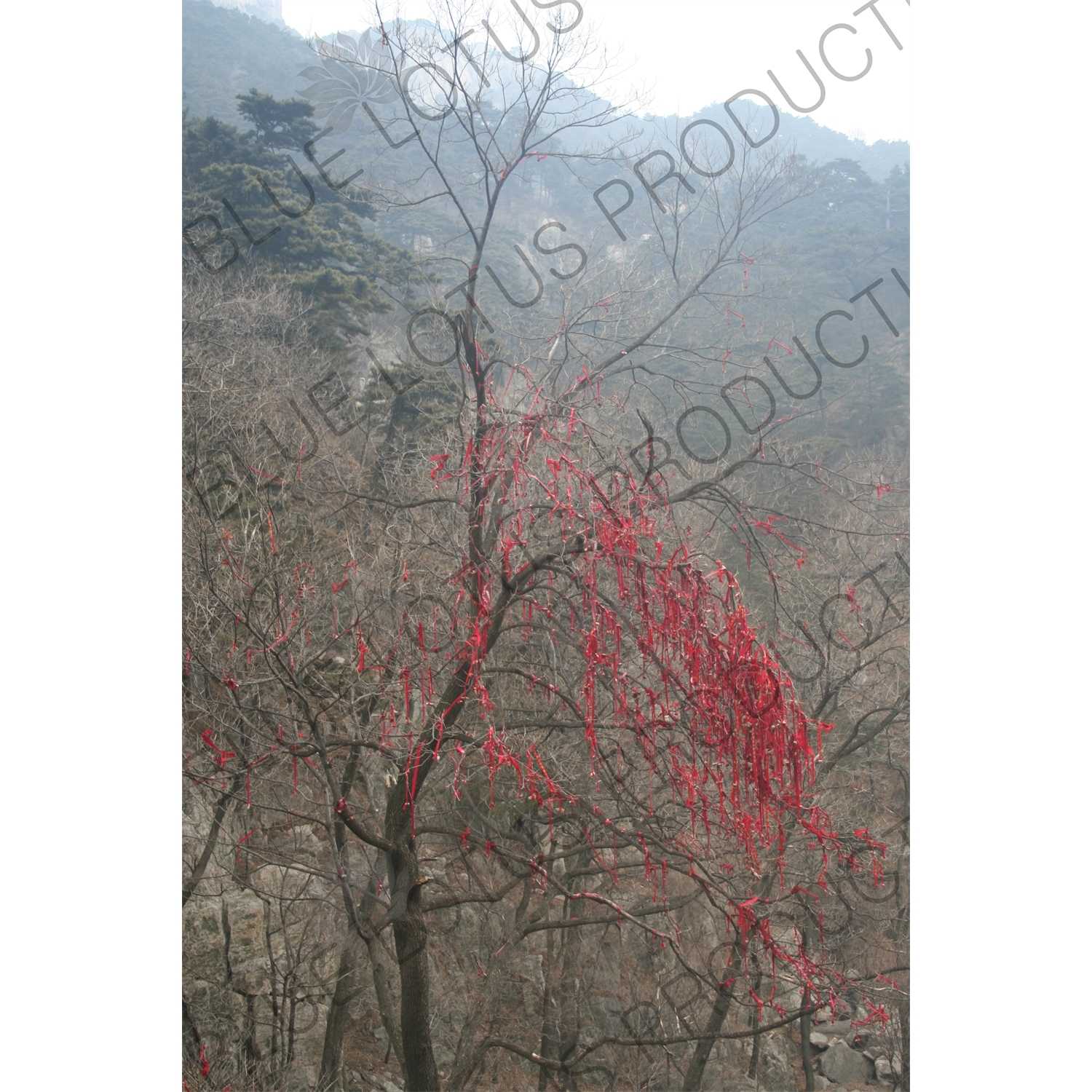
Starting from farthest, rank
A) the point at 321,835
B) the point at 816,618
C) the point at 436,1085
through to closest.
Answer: the point at 321,835 → the point at 816,618 → the point at 436,1085

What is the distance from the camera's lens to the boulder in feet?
6.84

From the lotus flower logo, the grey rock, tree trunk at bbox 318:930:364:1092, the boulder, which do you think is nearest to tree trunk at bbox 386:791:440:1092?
tree trunk at bbox 318:930:364:1092

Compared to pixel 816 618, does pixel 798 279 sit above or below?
above

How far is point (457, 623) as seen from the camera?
1977 mm

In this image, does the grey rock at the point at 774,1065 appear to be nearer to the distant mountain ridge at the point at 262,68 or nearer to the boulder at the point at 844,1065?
the boulder at the point at 844,1065

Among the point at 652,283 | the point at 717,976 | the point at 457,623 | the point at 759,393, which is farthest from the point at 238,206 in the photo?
the point at 717,976

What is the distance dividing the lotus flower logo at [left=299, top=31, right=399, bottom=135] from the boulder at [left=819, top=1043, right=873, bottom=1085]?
2932mm

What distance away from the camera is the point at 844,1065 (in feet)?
7.22

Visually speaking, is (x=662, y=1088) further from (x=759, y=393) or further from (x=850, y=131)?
(x=850, y=131)

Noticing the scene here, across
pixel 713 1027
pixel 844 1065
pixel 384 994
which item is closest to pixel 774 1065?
pixel 844 1065

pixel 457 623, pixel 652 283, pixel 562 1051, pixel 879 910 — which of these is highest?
pixel 652 283
